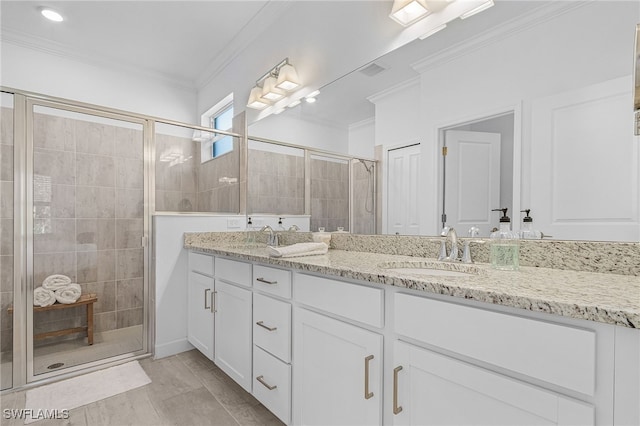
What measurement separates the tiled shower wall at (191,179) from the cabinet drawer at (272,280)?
1347 millimetres

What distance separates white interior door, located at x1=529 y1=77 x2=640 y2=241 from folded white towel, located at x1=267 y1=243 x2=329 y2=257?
1019mm

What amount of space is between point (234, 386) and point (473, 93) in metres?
2.05

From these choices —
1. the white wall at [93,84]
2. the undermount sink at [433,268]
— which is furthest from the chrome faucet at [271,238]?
the white wall at [93,84]

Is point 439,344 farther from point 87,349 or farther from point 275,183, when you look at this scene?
point 87,349

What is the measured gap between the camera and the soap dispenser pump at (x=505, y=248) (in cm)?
116

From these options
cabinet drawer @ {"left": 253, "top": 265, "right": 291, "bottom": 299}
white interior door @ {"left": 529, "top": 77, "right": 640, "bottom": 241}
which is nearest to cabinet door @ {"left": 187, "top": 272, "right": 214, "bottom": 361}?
cabinet drawer @ {"left": 253, "top": 265, "right": 291, "bottom": 299}

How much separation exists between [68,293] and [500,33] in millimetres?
3064

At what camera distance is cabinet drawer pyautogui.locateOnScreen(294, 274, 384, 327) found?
3.44 feet

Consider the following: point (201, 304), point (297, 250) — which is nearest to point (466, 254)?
point (297, 250)

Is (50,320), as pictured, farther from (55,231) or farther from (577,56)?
(577,56)

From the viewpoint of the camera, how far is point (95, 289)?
2.52m

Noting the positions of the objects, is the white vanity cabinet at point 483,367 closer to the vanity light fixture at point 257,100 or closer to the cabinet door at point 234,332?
the cabinet door at point 234,332

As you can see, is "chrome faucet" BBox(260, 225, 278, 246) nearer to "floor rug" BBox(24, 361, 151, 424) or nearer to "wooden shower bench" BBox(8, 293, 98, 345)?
"floor rug" BBox(24, 361, 151, 424)

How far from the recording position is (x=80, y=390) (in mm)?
1962
